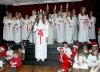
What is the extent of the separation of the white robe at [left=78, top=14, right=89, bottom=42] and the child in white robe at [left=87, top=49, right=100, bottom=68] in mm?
1778

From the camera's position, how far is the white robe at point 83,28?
7098 millimetres

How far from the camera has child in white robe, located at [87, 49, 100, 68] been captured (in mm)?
5445

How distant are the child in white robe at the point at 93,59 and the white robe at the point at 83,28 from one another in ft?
5.83

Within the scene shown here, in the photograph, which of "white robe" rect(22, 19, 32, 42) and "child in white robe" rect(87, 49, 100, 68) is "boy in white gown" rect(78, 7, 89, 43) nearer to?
"child in white robe" rect(87, 49, 100, 68)

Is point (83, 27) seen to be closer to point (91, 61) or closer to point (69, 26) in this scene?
point (69, 26)

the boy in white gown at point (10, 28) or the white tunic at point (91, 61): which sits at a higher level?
the boy in white gown at point (10, 28)

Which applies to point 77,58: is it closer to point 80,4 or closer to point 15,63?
point 15,63

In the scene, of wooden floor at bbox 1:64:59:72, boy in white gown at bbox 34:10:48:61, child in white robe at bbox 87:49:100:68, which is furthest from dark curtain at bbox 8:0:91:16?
wooden floor at bbox 1:64:59:72

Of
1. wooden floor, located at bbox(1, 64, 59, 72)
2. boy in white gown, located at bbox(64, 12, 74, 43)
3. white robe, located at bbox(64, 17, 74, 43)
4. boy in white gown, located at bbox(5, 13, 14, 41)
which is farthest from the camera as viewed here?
boy in white gown, located at bbox(5, 13, 14, 41)

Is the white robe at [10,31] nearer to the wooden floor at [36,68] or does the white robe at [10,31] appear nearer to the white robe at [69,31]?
the wooden floor at [36,68]

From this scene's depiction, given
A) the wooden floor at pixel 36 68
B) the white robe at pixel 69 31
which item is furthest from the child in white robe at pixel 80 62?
the white robe at pixel 69 31

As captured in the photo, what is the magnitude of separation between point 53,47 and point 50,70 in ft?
4.82

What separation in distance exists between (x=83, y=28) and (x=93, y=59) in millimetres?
2058

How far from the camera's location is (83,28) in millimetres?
7188
